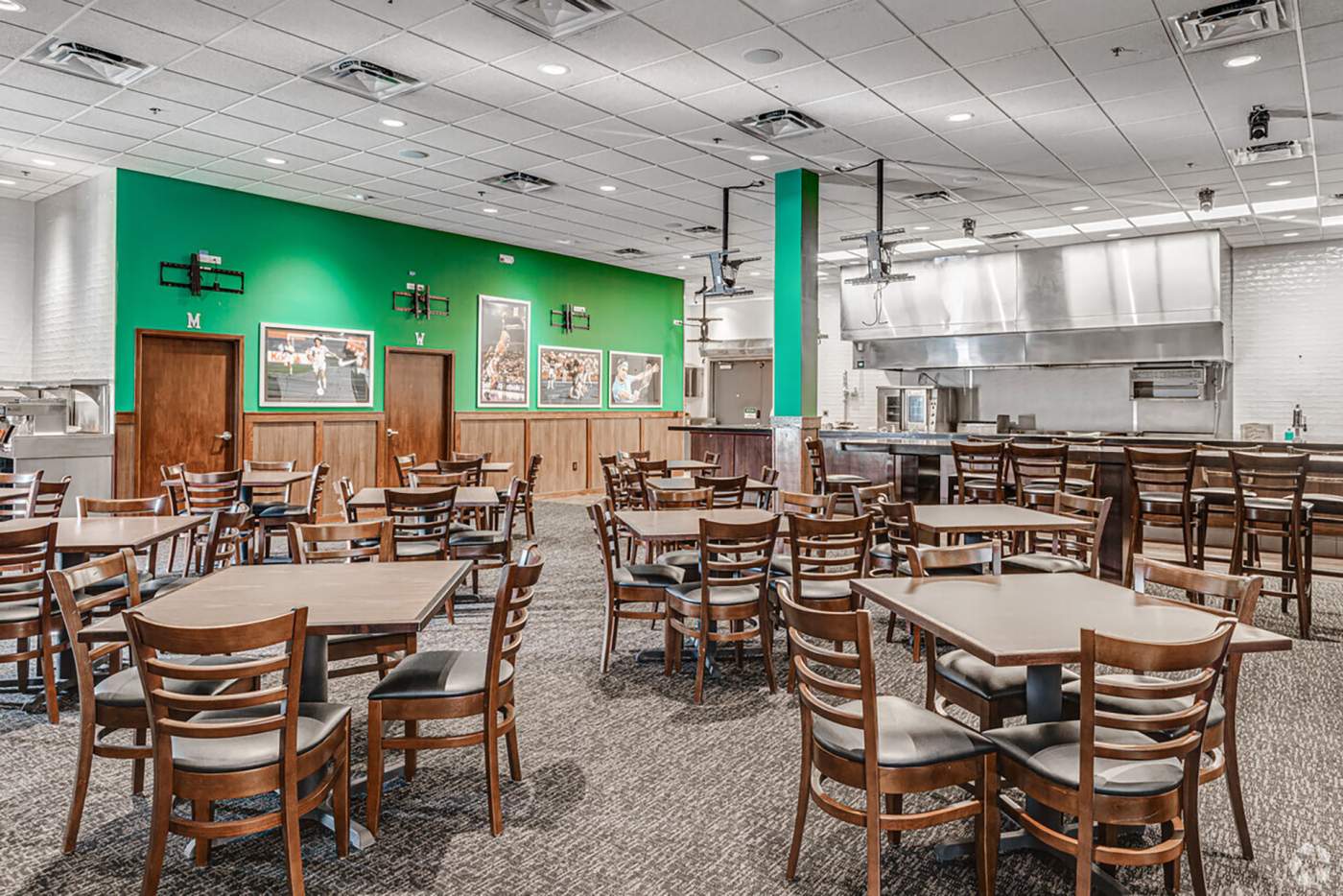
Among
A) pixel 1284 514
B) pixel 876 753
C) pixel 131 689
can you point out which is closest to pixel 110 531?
pixel 131 689

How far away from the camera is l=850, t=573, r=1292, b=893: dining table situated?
2424 millimetres

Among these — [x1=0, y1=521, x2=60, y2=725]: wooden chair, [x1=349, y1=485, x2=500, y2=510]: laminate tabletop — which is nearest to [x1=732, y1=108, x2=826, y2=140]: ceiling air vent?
[x1=349, y1=485, x2=500, y2=510]: laminate tabletop

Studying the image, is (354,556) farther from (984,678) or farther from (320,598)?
(984,678)

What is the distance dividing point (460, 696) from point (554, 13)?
403 cm

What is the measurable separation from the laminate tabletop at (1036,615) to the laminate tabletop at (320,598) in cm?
160

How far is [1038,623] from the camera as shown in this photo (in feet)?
8.66

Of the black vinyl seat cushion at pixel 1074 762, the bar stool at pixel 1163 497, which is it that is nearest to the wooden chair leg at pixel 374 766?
the black vinyl seat cushion at pixel 1074 762

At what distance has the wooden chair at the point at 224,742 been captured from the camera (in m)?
2.26

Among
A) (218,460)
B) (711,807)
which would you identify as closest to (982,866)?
(711,807)

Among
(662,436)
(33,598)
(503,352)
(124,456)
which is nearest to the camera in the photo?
(33,598)

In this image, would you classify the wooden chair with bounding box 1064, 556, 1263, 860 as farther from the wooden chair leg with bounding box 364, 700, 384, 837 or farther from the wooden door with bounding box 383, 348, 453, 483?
the wooden door with bounding box 383, 348, 453, 483

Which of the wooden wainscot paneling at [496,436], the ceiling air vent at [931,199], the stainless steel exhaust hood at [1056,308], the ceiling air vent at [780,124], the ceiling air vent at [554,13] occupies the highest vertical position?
the ceiling air vent at [931,199]

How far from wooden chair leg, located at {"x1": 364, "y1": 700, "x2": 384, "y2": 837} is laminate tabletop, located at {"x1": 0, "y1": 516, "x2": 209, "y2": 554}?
5.95 ft

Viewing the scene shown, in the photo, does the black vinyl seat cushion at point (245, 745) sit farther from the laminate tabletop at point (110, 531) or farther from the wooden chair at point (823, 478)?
the wooden chair at point (823, 478)
